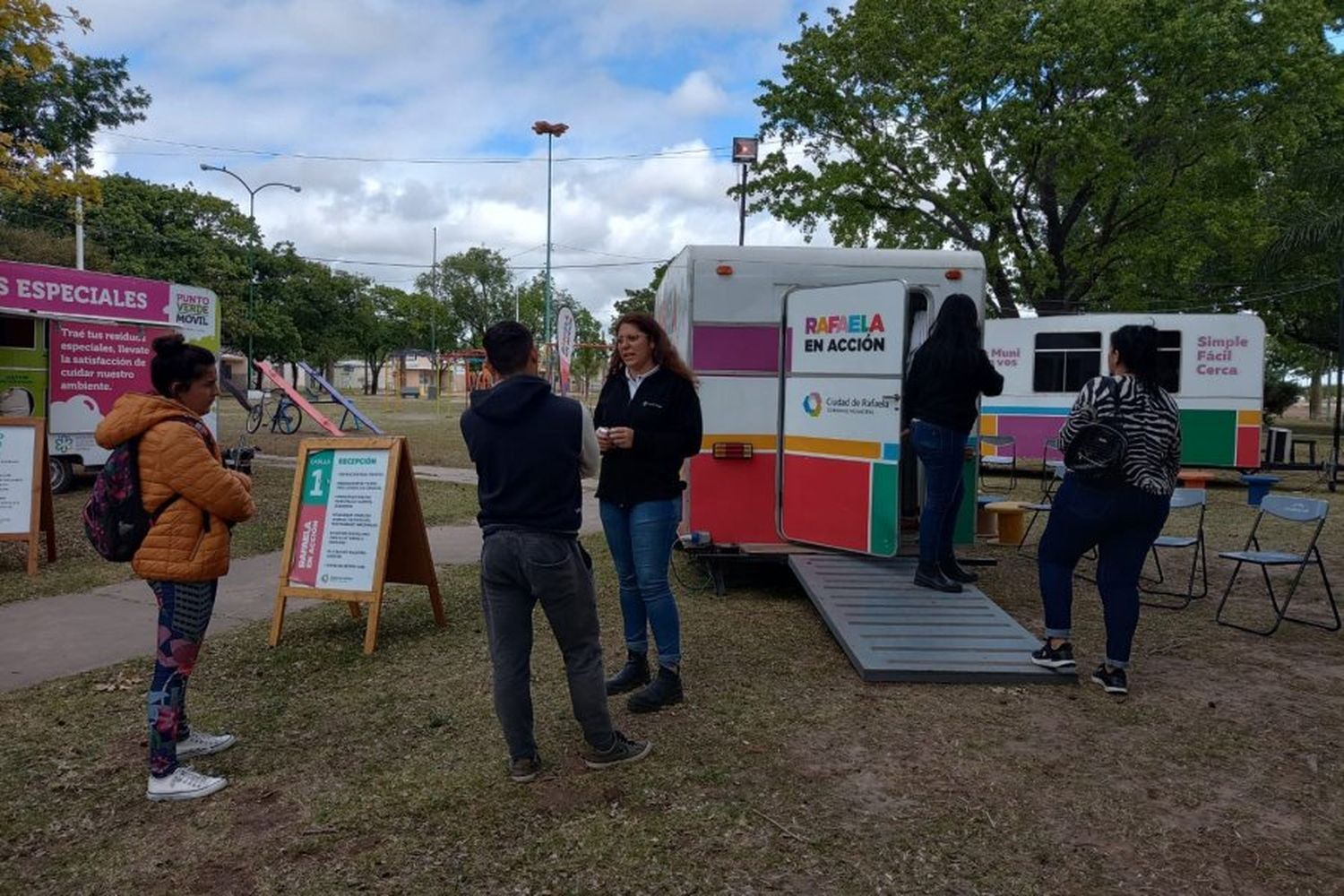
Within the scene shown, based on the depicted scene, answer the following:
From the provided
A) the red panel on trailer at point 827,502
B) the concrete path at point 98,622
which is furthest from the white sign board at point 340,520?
the red panel on trailer at point 827,502

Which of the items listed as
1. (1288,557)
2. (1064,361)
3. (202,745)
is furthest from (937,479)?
(1064,361)

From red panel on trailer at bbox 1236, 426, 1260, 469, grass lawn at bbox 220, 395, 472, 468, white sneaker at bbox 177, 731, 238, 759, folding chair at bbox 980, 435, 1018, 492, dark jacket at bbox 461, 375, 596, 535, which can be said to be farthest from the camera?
grass lawn at bbox 220, 395, 472, 468

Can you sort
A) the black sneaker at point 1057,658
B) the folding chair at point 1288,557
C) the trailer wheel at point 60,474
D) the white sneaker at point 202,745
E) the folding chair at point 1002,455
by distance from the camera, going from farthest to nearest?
the folding chair at point 1002,455, the trailer wheel at point 60,474, the folding chair at point 1288,557, the black sneaker at point 1057,658, the white sneaker at point 202,745

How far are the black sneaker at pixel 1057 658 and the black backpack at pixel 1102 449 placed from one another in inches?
33.7

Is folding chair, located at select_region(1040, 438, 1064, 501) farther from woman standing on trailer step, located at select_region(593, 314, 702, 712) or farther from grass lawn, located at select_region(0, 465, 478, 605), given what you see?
grass lawn, located at select_region(0, 465, 478, 605)

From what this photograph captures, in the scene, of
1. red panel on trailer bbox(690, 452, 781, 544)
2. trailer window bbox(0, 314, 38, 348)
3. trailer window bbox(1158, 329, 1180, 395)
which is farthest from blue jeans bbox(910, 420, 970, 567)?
trailer window bbox(1158, 329, 1180, 395)

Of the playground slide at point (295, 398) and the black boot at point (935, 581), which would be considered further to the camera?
the playground slide at point (295, 398)

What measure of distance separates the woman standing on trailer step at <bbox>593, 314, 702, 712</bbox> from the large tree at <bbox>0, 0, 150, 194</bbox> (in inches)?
349

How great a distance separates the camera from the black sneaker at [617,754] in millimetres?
3566

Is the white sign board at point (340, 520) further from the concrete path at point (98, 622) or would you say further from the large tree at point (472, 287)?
the large tree at point (472, 287)

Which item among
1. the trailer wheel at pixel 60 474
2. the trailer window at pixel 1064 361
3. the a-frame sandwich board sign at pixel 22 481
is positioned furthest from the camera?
the trailer window at pixel 1064 361

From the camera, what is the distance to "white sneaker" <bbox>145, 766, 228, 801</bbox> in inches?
132

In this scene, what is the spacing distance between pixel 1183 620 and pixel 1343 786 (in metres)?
2.73

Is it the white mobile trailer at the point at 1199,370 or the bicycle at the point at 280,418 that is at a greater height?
the white mobile trailer at the point at 1199,370
